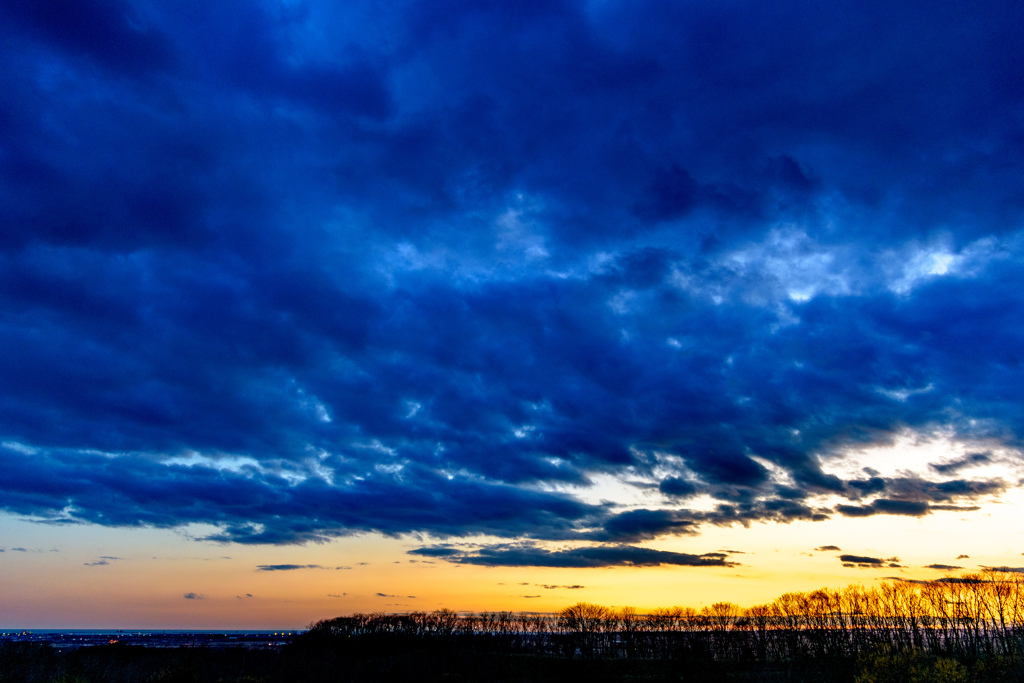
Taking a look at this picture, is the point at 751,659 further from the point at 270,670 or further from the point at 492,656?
the point at 270,670

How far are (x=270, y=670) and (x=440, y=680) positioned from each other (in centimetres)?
4259

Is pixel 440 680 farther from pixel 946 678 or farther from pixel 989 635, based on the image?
pixel 989 635

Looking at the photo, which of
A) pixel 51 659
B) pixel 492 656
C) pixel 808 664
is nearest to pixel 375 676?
pixel 492 656

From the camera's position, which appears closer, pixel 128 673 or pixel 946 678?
pixel 946 678

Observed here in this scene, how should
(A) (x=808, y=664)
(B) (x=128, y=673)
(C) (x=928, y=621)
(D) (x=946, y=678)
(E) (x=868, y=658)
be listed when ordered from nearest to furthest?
(D) (x=946, y=678) → (B) (x=128, y=673) → (E) (x=868, y=658) → (A) (x=808, y=664) → (C) (x=928, y=621)

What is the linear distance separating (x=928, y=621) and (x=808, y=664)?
212ft

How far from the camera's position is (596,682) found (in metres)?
127

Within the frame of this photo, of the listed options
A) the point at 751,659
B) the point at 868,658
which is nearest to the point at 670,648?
the point at 751,659

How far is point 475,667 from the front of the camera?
476 ft

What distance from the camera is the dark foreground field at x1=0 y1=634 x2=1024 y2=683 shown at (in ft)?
269

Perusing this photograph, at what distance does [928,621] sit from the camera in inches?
7362

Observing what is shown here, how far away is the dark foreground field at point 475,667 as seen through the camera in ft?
269

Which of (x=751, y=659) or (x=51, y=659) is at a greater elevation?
(x=51, y=659)

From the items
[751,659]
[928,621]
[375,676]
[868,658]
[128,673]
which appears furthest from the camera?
[928,621]
